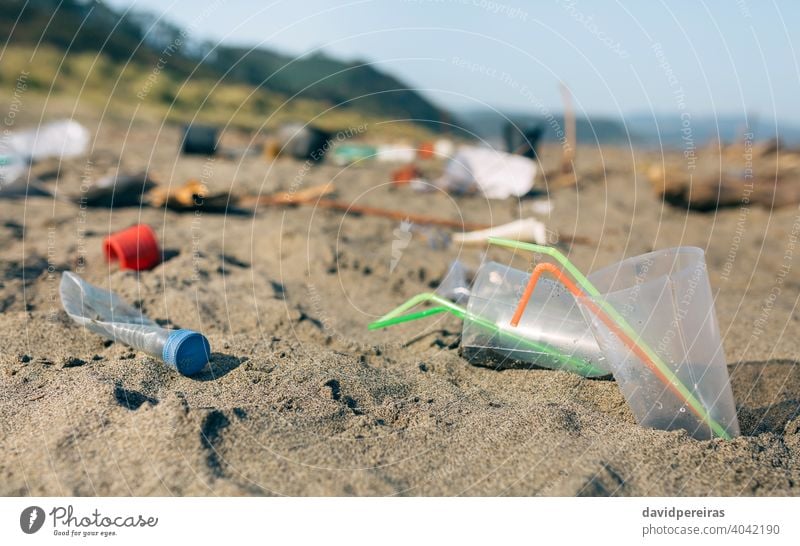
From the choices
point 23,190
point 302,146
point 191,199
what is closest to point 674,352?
point 191,199

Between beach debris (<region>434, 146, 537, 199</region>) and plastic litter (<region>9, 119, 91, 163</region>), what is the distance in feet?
12.8

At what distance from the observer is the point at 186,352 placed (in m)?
2.42

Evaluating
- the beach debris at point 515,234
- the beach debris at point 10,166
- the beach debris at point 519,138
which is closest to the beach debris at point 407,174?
the beach debris at point 519,138

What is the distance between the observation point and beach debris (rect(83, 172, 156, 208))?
17.1 feet

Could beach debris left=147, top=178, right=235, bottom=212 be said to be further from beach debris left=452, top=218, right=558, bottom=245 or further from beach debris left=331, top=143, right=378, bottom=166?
beach debris left=331, top=143, right=378, bottom=166

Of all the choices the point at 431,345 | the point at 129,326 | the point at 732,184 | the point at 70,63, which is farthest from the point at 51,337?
the point at 70,63

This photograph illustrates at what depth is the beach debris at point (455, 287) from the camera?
11.1ft

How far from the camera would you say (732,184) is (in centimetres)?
676

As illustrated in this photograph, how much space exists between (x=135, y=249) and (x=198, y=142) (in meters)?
4.48

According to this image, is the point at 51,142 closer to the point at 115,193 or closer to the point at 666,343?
the point at 115,193

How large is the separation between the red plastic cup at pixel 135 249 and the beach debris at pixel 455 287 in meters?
1.61

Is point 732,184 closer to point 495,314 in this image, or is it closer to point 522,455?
point 495,314

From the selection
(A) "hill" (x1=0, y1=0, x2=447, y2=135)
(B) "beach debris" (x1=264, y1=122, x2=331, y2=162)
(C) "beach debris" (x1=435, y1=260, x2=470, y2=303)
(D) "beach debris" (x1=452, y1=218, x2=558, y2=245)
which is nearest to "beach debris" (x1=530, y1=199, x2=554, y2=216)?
(D) "beach debris" (x1=452, y1=218, x2=558, y2=245)
